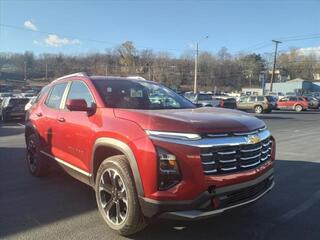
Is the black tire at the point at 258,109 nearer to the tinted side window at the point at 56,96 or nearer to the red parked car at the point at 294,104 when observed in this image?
the red parked car at the point at 294,104

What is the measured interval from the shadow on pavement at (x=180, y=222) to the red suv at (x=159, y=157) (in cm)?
33

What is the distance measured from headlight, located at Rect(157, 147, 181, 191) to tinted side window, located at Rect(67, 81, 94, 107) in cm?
173

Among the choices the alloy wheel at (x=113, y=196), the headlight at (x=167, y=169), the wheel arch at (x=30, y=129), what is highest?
the headlight at (x=167, y=169)

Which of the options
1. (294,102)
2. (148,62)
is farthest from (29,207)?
(148,62)

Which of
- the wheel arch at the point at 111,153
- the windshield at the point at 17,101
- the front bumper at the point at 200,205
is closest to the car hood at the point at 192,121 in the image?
the wheel arch at the point at 111,153

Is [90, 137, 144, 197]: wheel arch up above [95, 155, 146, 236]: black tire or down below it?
above

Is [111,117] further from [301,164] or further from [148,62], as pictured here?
[148,62]

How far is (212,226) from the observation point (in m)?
4.57

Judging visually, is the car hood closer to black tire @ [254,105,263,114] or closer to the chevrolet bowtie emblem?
the chevrolet bowtie emblem

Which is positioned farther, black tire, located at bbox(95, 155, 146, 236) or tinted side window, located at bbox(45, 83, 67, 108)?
tinted side window, located at bbox(45, 83, 67, 108)

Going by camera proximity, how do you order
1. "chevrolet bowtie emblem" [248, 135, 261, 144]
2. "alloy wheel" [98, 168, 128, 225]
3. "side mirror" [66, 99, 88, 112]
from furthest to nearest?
"side mirror" [66, 99, 88, 112] < "alloy wheel" [98, 168, 128, 225] < "chevrolet bowtie emblem" [248, 135, 261, 144]

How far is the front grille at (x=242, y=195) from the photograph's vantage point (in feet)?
12.9

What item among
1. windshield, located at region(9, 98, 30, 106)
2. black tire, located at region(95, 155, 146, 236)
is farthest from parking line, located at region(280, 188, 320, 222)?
windshield, located at region(9, 98, 30, 106)

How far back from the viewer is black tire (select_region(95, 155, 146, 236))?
407cm
